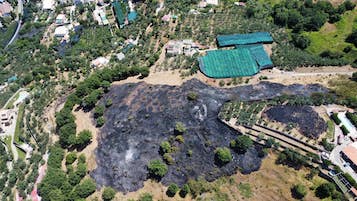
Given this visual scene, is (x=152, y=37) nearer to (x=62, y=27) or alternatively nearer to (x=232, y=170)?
(x=62, y=27)

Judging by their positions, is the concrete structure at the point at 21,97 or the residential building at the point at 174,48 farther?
the concrete structure at the point at 21,97

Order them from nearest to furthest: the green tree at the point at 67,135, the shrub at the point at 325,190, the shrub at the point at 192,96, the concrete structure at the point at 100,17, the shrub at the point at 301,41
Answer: the shrub at the point at 325,190 → the shrub at the point at 192,96 → the green tree at the point at 67,135 → the shrub at the point at 301,41 → the concrete structure at the point at 100,17

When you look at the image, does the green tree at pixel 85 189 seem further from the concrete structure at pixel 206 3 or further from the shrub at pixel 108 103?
the concrete structure at pixel 206 3

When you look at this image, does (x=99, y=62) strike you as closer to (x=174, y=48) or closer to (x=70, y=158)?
(x=174, y=48)

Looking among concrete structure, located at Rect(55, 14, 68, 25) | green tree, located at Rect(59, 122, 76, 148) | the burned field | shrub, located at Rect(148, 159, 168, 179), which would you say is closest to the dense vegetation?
green tree, located at Rect(59, 122, 76, 148)

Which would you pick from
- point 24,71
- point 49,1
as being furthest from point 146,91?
Answer: point 49,1

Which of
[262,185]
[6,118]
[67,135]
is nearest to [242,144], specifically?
[262,185]

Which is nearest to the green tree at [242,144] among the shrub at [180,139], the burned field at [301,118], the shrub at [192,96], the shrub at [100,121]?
the burned field at [301,118]
